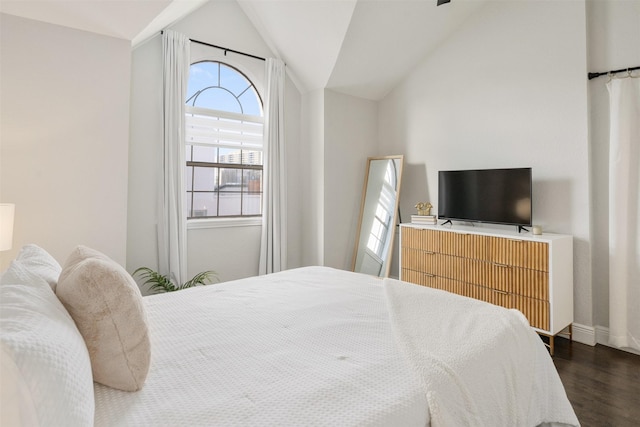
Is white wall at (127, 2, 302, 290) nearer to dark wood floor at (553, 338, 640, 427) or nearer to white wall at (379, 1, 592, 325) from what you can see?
white wall at (379, 1, 592, 325)

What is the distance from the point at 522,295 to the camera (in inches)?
113

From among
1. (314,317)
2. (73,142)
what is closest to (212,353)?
(314,317)

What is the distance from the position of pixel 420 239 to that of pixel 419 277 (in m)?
0.39

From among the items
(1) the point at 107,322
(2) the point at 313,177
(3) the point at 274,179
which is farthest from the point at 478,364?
(2) the point at 313,177

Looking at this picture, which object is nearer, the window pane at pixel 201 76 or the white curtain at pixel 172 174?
the white curtain at pixel 172 174

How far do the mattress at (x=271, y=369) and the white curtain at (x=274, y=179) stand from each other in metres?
2.14

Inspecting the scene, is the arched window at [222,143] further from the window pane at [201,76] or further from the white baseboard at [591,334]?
the white baseboard at [591,334]

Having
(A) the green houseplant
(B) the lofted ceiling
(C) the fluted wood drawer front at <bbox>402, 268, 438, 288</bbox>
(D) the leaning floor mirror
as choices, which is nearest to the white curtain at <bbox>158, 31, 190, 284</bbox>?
(A) the green houseplant

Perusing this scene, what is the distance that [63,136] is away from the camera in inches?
99.0

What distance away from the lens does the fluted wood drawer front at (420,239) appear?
350 centimetres

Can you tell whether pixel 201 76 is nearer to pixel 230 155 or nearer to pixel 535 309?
pixel 230 155

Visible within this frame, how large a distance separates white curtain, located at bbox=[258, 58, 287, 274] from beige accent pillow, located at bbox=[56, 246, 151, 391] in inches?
117

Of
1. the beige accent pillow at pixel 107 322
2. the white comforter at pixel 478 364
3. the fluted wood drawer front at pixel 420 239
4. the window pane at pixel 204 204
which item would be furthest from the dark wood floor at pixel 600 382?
the window pane at pixel 204 204

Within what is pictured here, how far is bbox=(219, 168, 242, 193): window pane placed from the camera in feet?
13.0
